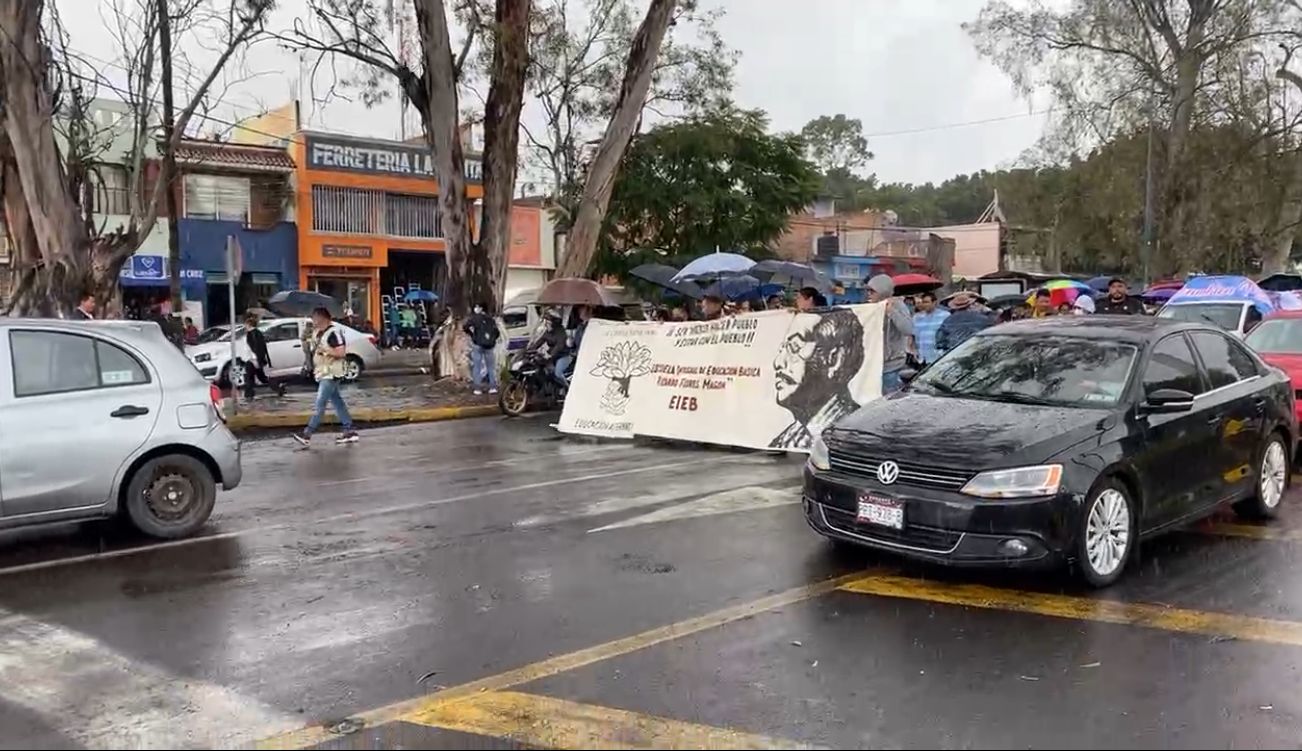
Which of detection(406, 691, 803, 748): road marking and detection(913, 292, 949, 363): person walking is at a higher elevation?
detection(913, 292, 949, 363): person walking

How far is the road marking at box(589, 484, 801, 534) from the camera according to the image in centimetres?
826

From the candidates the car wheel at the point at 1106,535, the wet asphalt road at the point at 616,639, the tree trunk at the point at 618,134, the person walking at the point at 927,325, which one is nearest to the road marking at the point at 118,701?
the wet asphalt road at the point at 616,639

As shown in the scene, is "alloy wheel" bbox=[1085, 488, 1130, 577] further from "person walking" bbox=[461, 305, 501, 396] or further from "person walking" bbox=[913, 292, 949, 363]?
"person walking" bbox=[461, 305, 501, 396]

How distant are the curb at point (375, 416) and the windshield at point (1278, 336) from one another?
10410 millimetres

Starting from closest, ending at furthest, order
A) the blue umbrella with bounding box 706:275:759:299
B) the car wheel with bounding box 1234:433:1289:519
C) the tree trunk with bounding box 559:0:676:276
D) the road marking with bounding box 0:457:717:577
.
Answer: the road marking with bounding box 0:457:717:577 → the car wheel with bounding box 1234:433:1289:519 → the tree trunk with bounding box 559:0:676:276 → the blue umbrella with bounding box 706:275:759:299

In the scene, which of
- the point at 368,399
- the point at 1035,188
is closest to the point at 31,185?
the point at 368,399

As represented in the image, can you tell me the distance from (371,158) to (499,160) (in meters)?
20.2

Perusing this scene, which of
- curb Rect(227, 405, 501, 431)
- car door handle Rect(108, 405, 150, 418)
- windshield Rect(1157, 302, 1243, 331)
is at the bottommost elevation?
curb Rect(227, 405, 501, 431)

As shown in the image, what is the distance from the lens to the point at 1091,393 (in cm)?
661

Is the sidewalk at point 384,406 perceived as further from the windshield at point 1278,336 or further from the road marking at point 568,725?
the road marking at point 568,725

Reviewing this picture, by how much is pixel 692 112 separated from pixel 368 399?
17305 mm

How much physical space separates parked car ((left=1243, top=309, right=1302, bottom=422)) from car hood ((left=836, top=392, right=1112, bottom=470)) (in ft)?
17.6

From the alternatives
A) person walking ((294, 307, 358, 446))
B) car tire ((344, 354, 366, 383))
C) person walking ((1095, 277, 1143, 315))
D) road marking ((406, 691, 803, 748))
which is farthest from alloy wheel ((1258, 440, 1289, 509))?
car tire ((344, 354, 366, 383))

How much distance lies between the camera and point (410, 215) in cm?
3962
